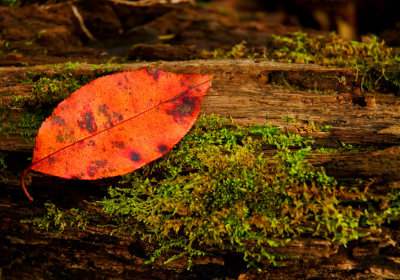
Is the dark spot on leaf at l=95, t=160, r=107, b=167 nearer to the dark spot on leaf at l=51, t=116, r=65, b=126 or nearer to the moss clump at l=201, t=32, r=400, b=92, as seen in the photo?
the dark spot on leaf at l=51, t=116, r=65, b=126

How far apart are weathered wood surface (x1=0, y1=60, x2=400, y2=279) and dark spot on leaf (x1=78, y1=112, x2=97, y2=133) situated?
1.16 ft

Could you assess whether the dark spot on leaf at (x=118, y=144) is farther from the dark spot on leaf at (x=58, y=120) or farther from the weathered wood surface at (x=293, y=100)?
the weathered wood surface at (x=293, y=100)

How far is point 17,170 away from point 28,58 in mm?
1142

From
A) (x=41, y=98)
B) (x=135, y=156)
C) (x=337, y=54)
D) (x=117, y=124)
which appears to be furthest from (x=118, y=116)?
(x=337, y=54)

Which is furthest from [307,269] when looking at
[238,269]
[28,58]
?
[28,58]

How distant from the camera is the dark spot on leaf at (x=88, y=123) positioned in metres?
1.73

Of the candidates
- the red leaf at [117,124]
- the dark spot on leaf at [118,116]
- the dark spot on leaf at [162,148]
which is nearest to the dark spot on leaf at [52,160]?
the red leaf at [117,124]

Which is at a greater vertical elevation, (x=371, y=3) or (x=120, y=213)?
(x=371, y=3)

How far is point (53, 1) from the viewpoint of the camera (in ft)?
10.5

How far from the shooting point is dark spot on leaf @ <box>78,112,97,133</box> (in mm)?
1733

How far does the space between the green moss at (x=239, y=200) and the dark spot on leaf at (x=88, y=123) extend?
360 mm

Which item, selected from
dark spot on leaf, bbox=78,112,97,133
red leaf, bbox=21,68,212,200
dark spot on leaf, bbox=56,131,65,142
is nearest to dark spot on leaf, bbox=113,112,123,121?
red leaf, bbox=21,68,212,200

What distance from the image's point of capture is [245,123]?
6.48 feet

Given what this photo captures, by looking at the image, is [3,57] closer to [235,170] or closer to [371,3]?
[235,170]
